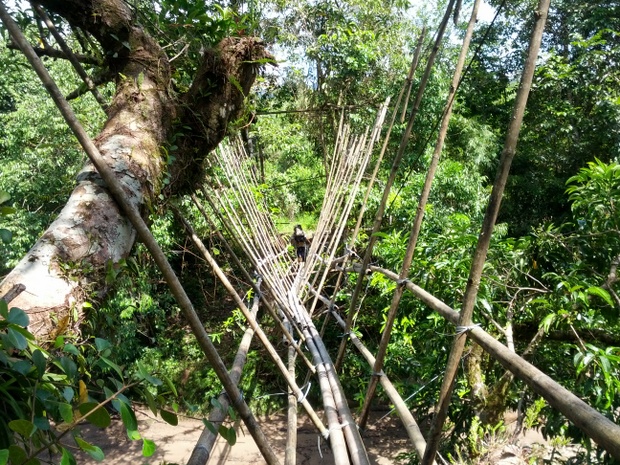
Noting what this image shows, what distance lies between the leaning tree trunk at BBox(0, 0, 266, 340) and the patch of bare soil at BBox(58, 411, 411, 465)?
9.49ft

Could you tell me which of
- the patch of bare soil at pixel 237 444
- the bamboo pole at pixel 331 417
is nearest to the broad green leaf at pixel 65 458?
the bamboo pole at pixel 331 417

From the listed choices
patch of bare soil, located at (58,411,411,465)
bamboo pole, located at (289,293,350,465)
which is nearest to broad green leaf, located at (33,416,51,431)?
bamboo pole, located at (289,293,350,465)

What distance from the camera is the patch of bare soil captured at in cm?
349

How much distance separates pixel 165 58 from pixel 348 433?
40.5 inches

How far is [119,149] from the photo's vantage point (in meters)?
0.80

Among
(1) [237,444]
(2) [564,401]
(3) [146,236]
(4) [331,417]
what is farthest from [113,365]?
(1) [237,444]

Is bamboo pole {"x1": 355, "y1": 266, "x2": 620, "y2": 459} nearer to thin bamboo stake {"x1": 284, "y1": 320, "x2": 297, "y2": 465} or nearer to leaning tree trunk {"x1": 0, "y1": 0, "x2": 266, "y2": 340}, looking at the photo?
leaning tree trunk {"x1": 0, "y1": 0, "x2": 266, "y2": 340}

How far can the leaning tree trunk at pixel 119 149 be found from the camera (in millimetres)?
575

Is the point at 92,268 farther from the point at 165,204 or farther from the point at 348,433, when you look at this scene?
the point at 348,433

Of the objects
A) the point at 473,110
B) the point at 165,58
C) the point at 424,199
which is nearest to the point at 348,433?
the point at 424,199

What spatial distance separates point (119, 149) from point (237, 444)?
343cm

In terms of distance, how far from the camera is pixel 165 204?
103cm

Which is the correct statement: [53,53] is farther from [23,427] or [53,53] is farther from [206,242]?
[206,242]

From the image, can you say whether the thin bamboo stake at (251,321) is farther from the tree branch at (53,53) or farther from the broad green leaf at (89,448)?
the broad green leaf at (89,448)
